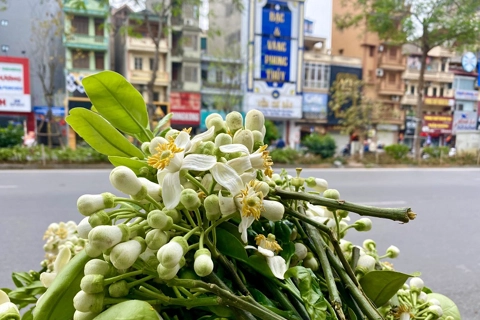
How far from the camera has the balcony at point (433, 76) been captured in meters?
22.6

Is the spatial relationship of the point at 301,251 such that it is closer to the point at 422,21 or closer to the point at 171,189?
the point at 171,189

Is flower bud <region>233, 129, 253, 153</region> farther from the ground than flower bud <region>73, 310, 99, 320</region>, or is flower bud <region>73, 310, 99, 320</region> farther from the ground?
flower bud <region>233, 129, 253, 153</region>

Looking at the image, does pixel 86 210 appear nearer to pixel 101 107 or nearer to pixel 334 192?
pixel 101 107

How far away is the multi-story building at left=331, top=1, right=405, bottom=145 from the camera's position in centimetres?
2162

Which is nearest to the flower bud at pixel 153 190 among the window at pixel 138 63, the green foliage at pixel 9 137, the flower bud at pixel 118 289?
the flower bud at pixel 118 289

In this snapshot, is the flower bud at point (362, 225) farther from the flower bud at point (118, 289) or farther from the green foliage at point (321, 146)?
the green foliage at point (321, 146)

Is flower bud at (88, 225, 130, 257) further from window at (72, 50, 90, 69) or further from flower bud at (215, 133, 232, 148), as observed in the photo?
window at (72, 50, 90, 69)

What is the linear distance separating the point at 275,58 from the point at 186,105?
456cm

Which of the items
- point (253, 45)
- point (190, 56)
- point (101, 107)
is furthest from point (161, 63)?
point (101, 107)

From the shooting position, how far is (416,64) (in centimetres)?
2302

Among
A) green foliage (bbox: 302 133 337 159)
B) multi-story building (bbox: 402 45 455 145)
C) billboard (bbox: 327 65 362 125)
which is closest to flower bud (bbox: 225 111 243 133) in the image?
green foliage (bbox: 302 133 337 159)

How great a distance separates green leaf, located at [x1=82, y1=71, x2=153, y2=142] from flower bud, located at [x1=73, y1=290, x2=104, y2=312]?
0.26 metres

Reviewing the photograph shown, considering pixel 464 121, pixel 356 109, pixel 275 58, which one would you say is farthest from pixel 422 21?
pixel 464 121

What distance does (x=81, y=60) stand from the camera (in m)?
16.2
